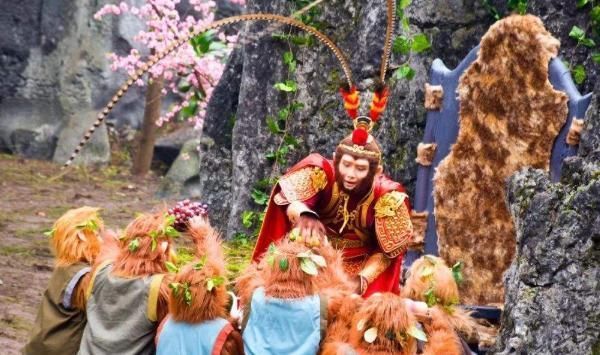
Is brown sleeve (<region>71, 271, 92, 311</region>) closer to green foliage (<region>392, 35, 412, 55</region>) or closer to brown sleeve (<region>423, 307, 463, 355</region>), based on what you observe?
brown sleeve (<region>423, 307, 463, 355</region>)

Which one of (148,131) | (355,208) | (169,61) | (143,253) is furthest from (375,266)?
(148,131)

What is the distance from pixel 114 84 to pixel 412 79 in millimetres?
10484

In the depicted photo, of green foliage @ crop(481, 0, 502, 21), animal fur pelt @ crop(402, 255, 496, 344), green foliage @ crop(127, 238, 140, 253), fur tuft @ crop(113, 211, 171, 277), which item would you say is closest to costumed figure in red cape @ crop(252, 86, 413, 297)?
animal fur pelt @ crop(402, 255, 496, 344)

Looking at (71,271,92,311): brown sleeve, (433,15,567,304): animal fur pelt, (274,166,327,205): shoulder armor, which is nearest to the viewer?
(71,271,92,311): brown sleeve

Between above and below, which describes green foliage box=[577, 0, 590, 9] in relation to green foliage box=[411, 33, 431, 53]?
above

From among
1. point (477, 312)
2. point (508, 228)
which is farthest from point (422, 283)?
point (508, 228)

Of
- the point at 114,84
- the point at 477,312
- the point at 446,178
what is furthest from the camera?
the point at 114,84

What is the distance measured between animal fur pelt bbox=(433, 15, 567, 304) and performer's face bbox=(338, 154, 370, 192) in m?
0.97

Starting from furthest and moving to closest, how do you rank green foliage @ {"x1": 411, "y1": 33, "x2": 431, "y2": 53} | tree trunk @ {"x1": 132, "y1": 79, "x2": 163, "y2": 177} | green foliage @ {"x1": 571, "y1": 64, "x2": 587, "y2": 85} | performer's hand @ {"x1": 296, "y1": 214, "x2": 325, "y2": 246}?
tree trunk @ {"x1": 132, "y1": 79, "x2": 163, "y2": 177} → green foliage @ {"x1": 411, "y1": 33, "x2": 431, "y2": 53} → green foliage @ {"x1": 571, "y1": 64, "x2": 587, "y2": 85} → performer's hand @ {"x1": 296, "y1": 214, "x2": 325, "y2": 246}

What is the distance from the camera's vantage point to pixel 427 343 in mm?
4309

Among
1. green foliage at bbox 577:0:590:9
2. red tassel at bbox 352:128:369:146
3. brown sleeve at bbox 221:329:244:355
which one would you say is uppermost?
green foliage at bbox 577:0:590:9

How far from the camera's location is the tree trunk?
15148 mm

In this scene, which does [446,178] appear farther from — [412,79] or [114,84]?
[114,84]

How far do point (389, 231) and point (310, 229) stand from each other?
0.46 m
